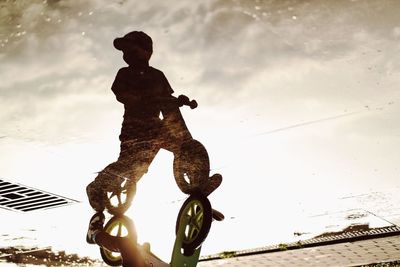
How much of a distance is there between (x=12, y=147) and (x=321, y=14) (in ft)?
→ 7.64

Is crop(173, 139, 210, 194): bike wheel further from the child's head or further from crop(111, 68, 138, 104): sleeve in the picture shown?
the child's head

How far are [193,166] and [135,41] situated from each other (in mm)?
713

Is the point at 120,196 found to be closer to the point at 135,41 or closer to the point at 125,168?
the point at 125,168

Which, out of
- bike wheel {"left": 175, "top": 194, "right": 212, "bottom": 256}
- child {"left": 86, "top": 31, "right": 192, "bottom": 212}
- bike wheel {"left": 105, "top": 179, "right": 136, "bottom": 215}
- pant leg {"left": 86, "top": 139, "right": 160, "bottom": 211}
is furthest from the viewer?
bike wheel {"left": 105, "top": 179, "right": 136, "bottom": 215}

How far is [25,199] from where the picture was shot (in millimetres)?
4180

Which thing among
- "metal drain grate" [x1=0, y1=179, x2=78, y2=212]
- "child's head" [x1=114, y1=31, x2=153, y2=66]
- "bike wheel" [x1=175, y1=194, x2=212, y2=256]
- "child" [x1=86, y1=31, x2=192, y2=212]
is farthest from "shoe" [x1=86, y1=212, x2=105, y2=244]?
"metal drain grate" [x1=0, y1=179, x2=78, y2=212]

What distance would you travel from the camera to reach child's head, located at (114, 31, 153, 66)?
7.75 feet

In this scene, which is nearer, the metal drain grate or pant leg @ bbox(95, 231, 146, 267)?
pant leg @ bbox(95, 231, 146, 267)

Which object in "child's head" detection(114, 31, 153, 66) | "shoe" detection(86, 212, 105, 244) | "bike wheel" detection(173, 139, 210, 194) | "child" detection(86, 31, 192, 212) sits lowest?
"shoe" detection(86, 212, 105, 244)

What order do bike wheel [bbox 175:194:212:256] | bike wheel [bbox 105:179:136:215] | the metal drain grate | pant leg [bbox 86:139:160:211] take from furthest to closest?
the metal drain grate < bike wheel [bbox 105:179:136:215] < pant leg [bbox 86:139:160:211] < bike wheel [bbox 175:194:212:256]

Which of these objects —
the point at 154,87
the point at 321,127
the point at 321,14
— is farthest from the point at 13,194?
the point at 321,14

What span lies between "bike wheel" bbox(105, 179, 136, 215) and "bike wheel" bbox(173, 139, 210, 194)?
0.41 m

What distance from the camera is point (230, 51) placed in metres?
2.63

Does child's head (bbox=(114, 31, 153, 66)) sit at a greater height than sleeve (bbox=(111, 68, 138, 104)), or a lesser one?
greater
